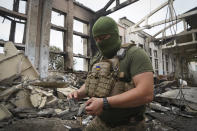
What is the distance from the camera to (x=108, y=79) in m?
1.37

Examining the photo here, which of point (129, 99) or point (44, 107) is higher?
point (129, 99)

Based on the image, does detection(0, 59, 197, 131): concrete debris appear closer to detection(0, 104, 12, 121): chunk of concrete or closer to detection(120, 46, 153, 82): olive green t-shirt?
detection(0, 104, 12, 121): chunk of concrete

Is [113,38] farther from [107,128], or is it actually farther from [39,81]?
[39,81]

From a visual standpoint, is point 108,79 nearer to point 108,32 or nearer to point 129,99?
point 129,99

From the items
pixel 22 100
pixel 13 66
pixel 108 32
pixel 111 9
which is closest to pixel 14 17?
pixel 13 66

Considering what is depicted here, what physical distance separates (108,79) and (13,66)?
5.53 metres

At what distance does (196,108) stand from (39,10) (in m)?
8.07

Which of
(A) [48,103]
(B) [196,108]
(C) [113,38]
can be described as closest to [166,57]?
(B) [196,108]

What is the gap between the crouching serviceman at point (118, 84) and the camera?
1133 mm

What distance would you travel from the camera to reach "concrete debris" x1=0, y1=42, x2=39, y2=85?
5383 mm

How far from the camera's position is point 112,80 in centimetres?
135

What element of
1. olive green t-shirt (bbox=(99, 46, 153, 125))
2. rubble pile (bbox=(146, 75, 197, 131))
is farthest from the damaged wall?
olive green t-shirt (bbox=(99, 46, 153, 125))

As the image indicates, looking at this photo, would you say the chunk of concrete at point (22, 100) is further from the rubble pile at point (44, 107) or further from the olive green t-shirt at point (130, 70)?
the olive green t-shirt at point (130, 70)

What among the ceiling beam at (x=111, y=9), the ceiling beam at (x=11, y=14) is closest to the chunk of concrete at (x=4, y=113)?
the ceiling beam at (x=11, y=14)
